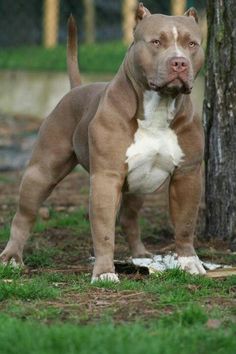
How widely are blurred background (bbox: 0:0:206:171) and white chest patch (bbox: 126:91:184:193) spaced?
8533mm

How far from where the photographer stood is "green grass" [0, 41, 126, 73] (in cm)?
1566

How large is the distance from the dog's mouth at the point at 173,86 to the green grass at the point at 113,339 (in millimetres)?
1690

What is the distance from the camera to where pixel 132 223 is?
7.80 meters

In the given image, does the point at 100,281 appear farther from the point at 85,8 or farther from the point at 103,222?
the point at 85,8

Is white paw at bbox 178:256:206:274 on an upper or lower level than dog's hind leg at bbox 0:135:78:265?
lower

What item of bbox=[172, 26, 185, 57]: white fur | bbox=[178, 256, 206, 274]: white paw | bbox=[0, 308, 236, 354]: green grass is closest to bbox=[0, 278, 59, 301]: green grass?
bbox=[0, 308, 236, 354]: green grass

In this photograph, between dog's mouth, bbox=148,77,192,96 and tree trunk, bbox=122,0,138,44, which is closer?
dog's mouth, bbox=148,77,192,96

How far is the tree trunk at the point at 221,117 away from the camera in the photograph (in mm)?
7855

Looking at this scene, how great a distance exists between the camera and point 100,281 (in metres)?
6.37

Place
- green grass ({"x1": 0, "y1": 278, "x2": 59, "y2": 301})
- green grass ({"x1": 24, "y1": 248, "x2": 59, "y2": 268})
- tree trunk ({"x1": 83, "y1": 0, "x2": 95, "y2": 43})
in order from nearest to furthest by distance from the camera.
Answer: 1. green grass ({"x1": 0, "y1": 278, "x2": 59, "y2": 301})
2. green grass ({"x1": 24, "y1": 248, "x2": 59, "y2": 268})
3. tree trunk ({"x1": 83, "y1": 0, "x2": 95, "y2": 43})

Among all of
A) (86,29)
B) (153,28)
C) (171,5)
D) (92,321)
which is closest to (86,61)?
(86,29)

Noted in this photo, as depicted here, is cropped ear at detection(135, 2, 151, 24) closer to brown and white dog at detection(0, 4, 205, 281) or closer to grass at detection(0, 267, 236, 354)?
brown and white dog at detection(0, 4, 205, 281)

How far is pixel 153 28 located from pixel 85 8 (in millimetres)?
9757

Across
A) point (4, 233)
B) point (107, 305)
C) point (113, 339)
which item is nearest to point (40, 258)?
point (4, 233)
